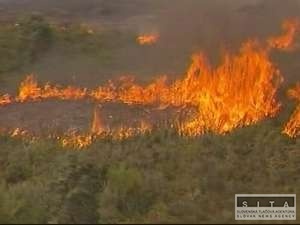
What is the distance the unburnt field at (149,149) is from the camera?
10500mm

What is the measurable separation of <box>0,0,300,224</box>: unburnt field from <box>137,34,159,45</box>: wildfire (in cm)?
29

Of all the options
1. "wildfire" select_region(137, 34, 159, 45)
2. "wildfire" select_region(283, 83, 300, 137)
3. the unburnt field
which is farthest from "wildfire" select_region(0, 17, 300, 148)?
"wildfire" select_region(137, 34, 159, 45)

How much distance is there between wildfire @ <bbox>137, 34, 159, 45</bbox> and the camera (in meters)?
23.9

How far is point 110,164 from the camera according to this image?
12.0m

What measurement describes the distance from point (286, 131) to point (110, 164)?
14.2ft

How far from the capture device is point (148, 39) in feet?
82.8

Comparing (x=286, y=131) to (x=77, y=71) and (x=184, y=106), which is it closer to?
(x=184, y=106)

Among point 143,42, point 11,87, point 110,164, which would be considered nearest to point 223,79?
point 110,164

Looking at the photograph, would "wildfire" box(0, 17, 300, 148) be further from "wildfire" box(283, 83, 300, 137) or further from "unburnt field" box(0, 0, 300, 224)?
"unburnt field" box(0, 0, 300, 224)

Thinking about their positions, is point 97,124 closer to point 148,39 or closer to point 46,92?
point 46,92

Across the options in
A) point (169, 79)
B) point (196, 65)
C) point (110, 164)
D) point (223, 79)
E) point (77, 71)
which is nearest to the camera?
point (110, 164)

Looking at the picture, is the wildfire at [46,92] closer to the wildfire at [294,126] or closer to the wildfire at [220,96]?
the wildfire at [220,96]

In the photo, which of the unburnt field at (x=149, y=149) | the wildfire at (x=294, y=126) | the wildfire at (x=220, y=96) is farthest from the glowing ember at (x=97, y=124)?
the wildfire at (x=294, y=126)

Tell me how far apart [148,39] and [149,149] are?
12.2m
